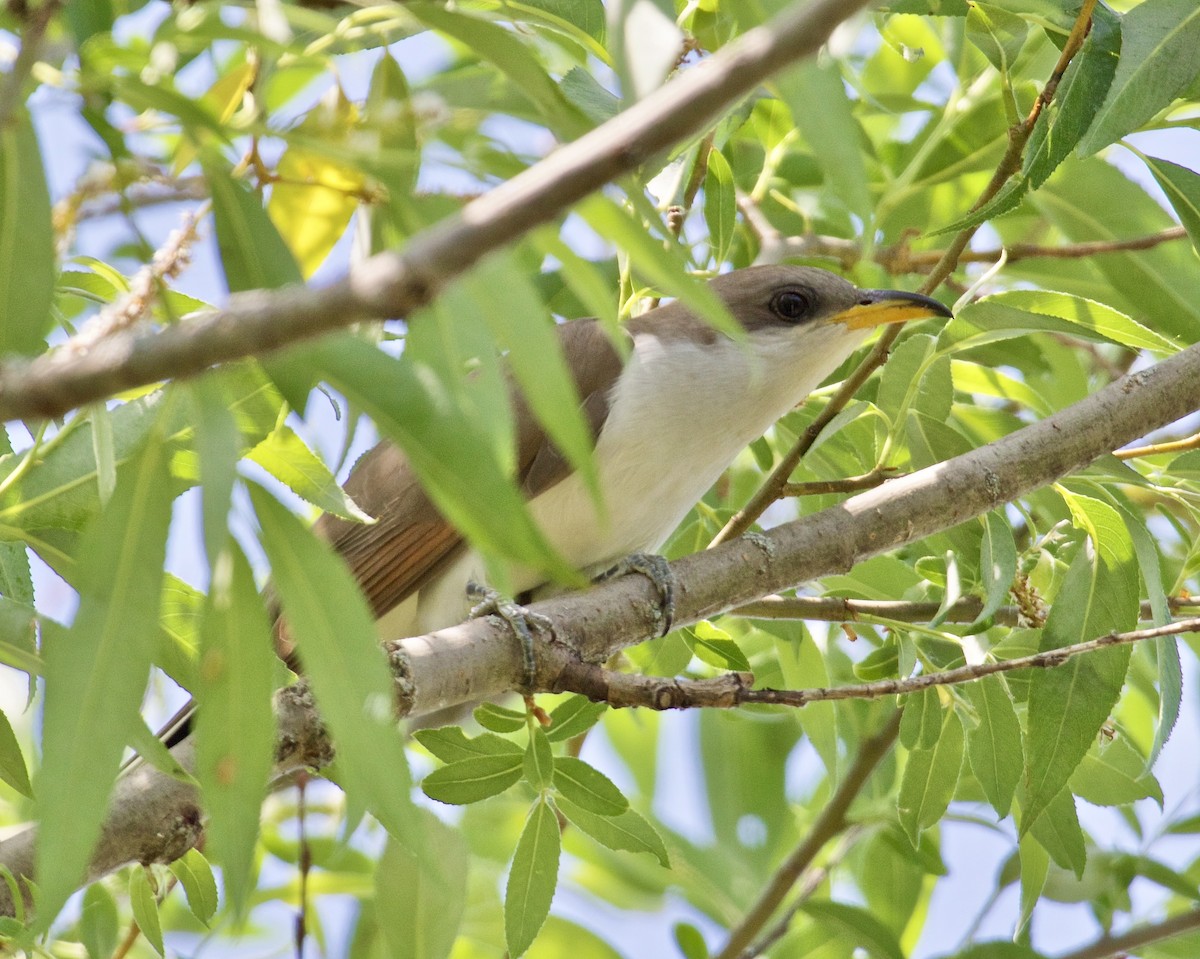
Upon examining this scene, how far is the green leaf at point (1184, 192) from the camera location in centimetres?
259

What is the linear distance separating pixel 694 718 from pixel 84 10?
3.02 m

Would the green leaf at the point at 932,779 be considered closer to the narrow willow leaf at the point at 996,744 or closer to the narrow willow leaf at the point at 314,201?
the narrow willow leaf at the point at 996,744

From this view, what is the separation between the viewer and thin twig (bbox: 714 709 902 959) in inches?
128

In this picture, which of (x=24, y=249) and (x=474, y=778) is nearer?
(x=24, y=249)

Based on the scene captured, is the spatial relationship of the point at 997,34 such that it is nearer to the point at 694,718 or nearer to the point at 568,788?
the point at 568,788

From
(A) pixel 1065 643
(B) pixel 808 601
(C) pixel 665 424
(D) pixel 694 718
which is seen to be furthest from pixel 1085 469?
(D) pixel 694 718

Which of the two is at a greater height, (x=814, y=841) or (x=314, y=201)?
(x=314, y=201)

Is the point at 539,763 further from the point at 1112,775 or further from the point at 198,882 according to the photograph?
the point at 1112,775

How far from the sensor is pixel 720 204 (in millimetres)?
2830

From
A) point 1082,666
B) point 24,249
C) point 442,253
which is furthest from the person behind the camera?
point 1082,666

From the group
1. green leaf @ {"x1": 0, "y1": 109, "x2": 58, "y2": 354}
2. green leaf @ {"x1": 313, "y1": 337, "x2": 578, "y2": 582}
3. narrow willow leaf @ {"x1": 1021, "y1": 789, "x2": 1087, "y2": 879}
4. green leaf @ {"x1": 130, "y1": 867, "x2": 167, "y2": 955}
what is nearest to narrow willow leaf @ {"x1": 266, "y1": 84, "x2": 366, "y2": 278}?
green leaf @ {"x1": 0, "y1": 109, "x2": 58, "y2": 354}

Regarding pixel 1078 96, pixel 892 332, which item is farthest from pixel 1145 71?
pixel 892 332

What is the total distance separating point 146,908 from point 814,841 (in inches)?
65.0

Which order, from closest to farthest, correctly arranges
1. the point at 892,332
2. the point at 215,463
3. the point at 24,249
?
1. the point at 215,463
2. the point at 24,249
3. the point at 892,332
